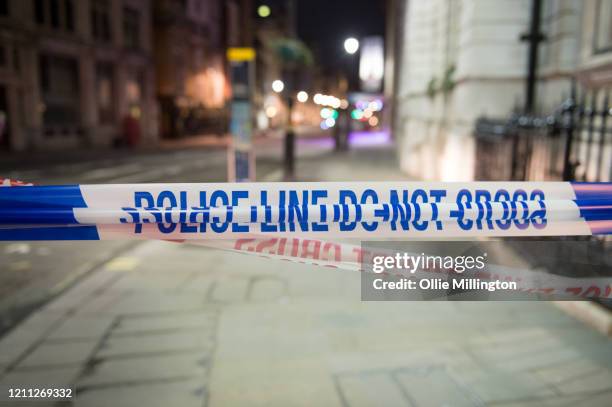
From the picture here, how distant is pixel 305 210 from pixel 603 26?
6268mm

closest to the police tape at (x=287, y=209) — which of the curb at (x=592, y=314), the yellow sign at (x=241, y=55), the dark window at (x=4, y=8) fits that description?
the curb at (x=592, y=314)

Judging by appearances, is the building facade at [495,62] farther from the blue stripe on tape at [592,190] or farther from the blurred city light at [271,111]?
the blurred city light at [271,111]

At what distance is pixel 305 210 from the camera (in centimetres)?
253

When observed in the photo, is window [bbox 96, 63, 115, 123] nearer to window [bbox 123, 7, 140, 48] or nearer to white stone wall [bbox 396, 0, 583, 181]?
window [bbox 123, 7, 140, 48]

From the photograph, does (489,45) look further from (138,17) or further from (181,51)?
(181,51)

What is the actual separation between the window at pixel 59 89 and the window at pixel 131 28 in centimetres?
522

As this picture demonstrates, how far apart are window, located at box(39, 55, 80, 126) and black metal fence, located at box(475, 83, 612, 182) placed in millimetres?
23366

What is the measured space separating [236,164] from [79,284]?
3657mm

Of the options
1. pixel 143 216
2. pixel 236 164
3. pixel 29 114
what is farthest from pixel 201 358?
pixel 29 114

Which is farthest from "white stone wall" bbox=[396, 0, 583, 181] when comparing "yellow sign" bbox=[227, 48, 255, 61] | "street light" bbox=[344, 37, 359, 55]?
"street light" bbox=[344, 37, 359, 55]

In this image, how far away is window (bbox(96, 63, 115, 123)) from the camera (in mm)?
29453

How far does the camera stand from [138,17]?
32.9m

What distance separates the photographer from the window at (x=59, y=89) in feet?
83.9

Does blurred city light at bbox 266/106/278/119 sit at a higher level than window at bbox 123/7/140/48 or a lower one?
lower
